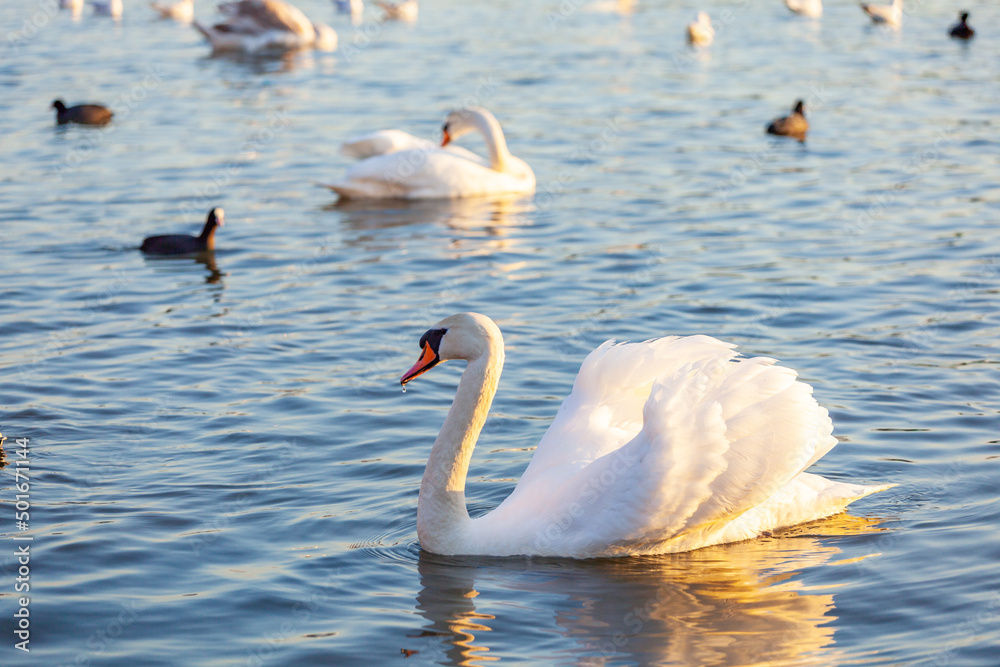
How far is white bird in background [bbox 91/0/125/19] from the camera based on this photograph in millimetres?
33844

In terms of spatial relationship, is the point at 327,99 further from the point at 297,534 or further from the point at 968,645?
the point at 968,645

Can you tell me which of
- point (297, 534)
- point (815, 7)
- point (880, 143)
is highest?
point (815, 7)

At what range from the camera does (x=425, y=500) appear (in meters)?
6.41

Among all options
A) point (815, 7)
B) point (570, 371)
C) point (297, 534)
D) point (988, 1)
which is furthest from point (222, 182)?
point (988, 1)

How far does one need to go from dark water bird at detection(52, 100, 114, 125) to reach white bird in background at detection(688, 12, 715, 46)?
12.0m

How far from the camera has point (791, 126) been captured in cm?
1697

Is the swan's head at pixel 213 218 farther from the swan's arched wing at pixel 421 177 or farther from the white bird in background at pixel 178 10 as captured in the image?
the white bird in background at pixel 178 10

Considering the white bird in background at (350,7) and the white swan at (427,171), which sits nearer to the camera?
the white swan at (427,171)

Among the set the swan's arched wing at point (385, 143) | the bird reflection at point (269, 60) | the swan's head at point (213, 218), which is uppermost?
the bird reflection at point (269, 60)

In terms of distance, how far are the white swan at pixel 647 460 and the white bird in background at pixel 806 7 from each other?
2501 cm

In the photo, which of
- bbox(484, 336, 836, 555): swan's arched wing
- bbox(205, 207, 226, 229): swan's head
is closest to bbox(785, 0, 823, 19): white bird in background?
bbox(205, 207, 226, 229): swan's head

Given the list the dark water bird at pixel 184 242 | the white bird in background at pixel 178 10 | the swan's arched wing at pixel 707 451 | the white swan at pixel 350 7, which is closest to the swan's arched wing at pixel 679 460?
the swan's arched wing at pixel 707 451

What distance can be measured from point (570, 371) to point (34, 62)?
19.2 meters

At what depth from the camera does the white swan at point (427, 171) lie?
576 inches
